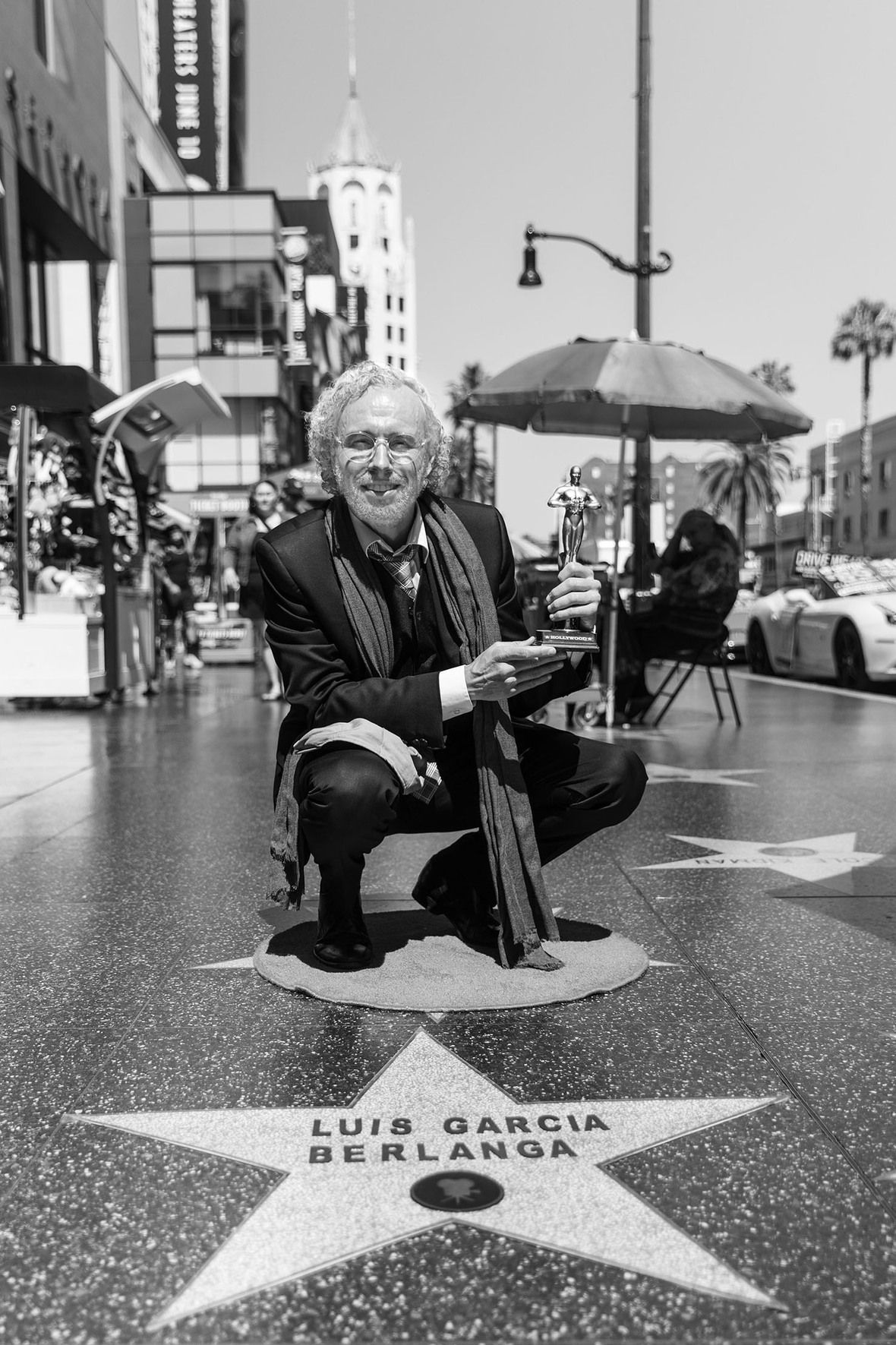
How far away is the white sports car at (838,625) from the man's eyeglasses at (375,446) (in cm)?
1030

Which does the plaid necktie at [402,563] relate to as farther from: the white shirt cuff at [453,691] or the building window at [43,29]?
the building window at [43,29]

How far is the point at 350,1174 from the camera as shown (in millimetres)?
2217

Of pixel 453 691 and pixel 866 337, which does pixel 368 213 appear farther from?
pixel 453 691

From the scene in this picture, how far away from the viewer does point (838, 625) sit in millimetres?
13383

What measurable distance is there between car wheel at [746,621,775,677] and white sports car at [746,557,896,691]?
43 mm

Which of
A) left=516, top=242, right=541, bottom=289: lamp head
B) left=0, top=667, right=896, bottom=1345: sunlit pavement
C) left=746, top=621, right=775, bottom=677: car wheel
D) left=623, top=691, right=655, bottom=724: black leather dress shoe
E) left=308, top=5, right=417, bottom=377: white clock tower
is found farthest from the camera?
left=308, top=5, right=417, bottom=377: white clock tower

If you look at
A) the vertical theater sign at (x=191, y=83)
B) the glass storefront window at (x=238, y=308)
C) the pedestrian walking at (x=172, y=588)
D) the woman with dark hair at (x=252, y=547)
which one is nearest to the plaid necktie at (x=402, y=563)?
the woman with dark hair at (x=252, y=547)

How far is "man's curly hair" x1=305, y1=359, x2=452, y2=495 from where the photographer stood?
3.26 meters

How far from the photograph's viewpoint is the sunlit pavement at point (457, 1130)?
1.84 metres

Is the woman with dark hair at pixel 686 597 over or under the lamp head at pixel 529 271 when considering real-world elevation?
under

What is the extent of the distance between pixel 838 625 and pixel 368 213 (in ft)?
518

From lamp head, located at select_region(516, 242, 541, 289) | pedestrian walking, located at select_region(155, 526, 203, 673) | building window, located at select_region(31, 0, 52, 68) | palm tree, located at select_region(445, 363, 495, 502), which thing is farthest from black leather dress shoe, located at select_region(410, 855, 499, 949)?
palm tree, located at select_region(445, 363, 495, 502)

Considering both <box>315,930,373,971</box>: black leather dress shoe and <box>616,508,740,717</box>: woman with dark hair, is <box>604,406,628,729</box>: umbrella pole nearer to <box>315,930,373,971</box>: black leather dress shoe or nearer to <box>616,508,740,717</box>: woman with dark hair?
<box>616,508,740,717</box>: woman with dark hair

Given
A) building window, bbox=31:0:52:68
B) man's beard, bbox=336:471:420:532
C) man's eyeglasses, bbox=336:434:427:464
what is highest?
building window, bbox=31:0:52:68
